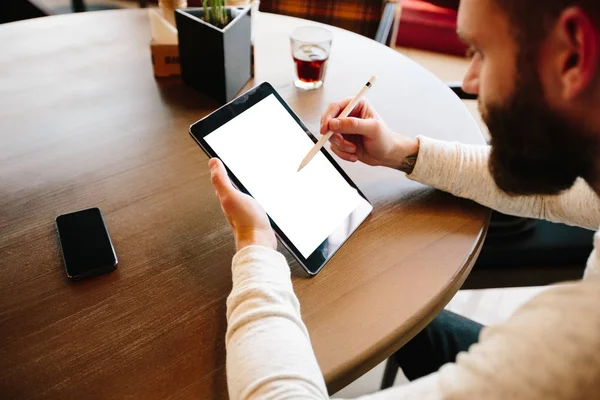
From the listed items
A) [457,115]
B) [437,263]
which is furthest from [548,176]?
[457,115]

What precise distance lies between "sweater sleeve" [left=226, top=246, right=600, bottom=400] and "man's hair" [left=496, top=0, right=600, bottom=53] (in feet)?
0.85

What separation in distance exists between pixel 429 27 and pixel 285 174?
2352 mm

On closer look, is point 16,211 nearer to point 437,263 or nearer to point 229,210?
point 229,210

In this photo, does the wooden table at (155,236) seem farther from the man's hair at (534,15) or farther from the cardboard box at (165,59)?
the man's hair at (534,15)

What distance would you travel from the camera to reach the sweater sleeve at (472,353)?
449mm

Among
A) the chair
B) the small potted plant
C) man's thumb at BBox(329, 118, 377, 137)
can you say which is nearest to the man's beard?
man's thumb at BBox(329, 118, 377, 137)

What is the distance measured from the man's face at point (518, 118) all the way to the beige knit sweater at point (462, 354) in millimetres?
117

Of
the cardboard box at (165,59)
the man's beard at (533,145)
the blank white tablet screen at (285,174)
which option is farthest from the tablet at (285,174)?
the cardboard box at (165,59)

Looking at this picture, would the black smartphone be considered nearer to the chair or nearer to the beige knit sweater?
the beige knit sweater

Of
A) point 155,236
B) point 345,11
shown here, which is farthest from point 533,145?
point 345,11

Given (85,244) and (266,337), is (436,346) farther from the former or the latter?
(85,244)

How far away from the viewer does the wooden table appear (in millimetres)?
598

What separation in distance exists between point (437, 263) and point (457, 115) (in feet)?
1.35

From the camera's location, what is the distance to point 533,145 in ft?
2.15
